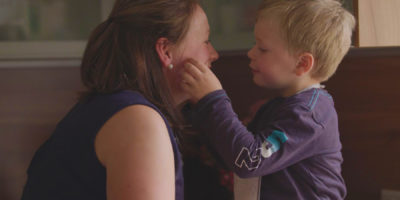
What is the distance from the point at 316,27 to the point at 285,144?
0.31 m

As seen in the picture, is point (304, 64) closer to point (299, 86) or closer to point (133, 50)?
point (299, 86)

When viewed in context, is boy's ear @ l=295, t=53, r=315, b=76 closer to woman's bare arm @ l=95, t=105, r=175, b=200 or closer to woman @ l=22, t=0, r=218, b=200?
woman @ l=22, t=0, r=218, b=200

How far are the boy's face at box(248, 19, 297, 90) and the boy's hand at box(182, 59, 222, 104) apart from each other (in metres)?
0.14

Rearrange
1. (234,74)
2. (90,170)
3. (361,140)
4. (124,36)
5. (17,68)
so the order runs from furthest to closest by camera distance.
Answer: (17,68)
(234,74)
(361,140)
(124,36)
(90,170)

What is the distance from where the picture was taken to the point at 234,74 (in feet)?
4.75

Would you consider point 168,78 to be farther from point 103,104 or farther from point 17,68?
point 17,68

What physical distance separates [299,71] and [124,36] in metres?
0.46

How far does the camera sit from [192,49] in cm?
103

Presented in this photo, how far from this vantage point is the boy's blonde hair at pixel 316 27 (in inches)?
40.6

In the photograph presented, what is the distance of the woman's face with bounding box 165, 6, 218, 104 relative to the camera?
1004mm

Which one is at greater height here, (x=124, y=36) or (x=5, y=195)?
(x=124, y=36)

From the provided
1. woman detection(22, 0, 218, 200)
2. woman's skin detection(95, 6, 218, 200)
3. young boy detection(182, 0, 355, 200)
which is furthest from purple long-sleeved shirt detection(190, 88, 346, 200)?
woman's skin detection(95, 6, 218, 200)

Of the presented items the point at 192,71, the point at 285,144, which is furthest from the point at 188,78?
the point at 285,144

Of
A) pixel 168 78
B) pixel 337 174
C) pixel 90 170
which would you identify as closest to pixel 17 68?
pixel 168 78
